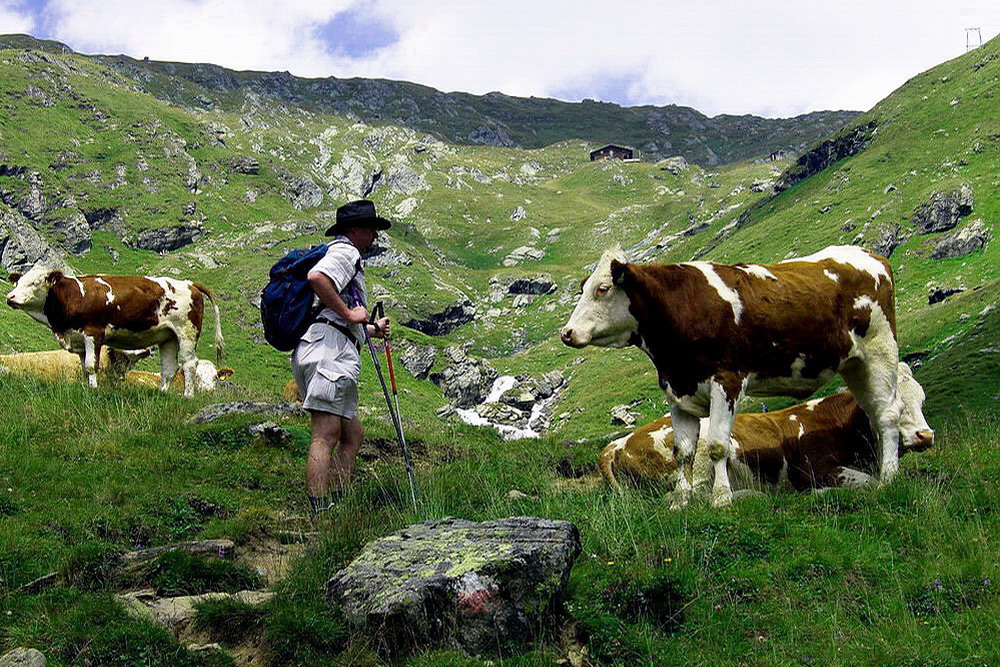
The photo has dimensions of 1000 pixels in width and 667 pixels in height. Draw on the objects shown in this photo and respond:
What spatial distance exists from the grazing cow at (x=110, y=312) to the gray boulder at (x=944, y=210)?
122628mm

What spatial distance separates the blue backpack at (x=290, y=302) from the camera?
9117 mm

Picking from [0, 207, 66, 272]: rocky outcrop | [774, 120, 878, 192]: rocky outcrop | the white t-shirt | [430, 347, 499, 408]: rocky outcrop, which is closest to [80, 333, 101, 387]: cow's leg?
the white t-shirt

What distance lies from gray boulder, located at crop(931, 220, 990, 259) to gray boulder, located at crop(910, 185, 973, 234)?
15.6 feet

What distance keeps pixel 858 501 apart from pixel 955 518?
113 centimetres

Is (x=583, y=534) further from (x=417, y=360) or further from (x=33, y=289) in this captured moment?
(x=417, y=360)

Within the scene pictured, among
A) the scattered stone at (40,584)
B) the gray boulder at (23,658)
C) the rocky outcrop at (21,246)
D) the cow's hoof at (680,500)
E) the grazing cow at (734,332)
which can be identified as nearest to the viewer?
the gray boulder at (23,658)

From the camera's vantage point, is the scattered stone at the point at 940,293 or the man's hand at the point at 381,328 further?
the scattered stone at the point at 940,293

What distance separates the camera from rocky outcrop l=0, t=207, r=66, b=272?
555ft

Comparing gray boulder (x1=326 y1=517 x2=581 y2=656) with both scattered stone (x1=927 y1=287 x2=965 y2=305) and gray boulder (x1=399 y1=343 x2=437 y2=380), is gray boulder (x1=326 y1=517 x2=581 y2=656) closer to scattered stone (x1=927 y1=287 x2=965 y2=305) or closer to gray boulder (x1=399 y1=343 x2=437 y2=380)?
scattered stone (x1=927 y1=287 x2=965 y2=305)

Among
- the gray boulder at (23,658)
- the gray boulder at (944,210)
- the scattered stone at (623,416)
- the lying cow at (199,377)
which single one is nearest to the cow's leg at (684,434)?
the gray boulder at (23,658)

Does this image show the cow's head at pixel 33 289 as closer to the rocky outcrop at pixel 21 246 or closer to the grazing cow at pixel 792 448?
the grazing cow at pixel 792 448

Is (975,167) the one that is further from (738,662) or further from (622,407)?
(738,662)

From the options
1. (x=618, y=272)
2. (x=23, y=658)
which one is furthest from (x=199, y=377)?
(x=23, y=658)

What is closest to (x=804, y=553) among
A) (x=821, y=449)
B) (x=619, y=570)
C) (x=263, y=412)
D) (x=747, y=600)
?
(x=747, y=600)
